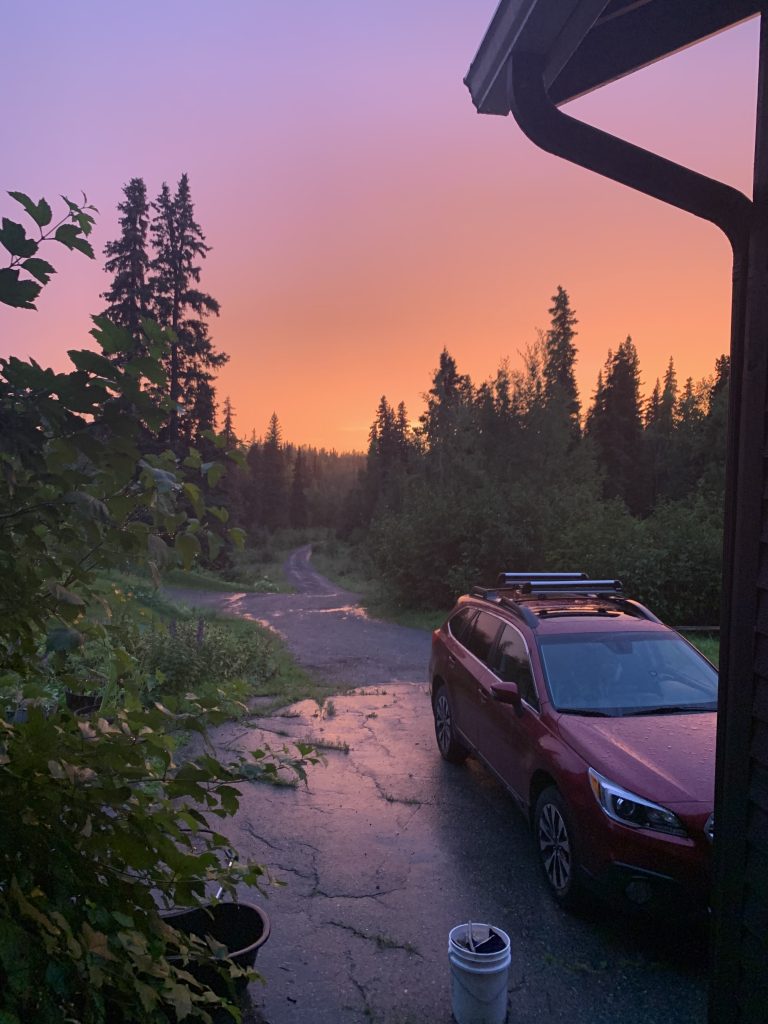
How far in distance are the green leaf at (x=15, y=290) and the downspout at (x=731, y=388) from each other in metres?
1.71

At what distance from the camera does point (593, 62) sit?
279cm

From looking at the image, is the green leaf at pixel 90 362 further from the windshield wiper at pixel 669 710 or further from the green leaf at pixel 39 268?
the windshield wiper at pixel 669 710

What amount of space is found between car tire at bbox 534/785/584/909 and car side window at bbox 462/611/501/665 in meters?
1.84

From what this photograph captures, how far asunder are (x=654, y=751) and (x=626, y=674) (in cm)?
110

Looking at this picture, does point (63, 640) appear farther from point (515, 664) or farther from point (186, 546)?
point (515, 664)

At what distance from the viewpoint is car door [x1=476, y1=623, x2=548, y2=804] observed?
18.1ft

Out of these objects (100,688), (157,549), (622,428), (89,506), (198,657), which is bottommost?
(198,657)

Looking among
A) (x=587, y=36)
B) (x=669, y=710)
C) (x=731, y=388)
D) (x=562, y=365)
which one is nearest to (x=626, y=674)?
(x=669, y=710)

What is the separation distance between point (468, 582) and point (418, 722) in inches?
467

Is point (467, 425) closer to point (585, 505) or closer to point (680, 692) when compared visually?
point (585, 505)

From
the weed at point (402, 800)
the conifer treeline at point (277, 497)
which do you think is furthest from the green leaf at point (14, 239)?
the conifer treeline at point (277, 497)

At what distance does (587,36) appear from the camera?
9.02 feet

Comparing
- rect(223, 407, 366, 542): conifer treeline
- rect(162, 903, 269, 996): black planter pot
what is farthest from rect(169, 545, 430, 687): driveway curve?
rect(223, 407, 366, 542): conifer treeline

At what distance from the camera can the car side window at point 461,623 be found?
7.79 meters
